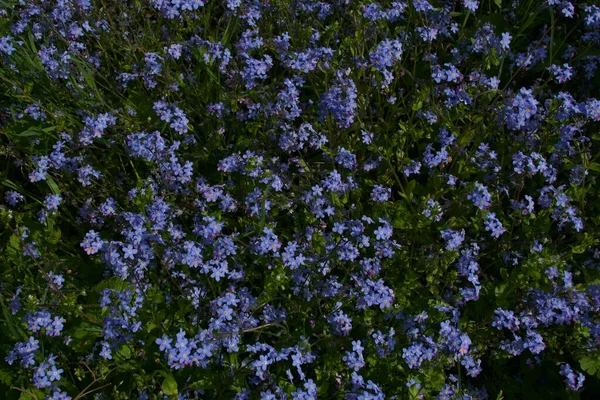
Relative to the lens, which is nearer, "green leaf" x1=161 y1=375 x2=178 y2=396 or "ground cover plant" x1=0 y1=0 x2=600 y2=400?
"green leaf" x1=161 y1=375 x2=178 y2=396

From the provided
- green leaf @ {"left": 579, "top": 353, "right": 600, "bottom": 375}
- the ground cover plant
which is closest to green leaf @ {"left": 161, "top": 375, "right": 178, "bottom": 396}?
the ground cover plant

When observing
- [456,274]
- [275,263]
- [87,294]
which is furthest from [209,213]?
[456,274]

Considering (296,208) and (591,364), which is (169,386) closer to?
(296,208)

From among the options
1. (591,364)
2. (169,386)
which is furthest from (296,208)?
(591,364)

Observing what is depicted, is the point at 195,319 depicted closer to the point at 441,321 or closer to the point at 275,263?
the point at 275,263

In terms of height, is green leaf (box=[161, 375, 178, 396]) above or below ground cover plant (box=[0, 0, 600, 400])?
below

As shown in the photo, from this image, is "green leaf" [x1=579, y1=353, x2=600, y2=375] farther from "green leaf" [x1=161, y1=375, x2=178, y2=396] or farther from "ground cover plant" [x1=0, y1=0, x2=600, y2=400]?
"green leaf" [x1=161, y1=375, x2=178, y2=396]

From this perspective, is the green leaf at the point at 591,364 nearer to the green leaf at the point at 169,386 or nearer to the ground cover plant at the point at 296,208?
the ground cover plant at the point at 296,208
